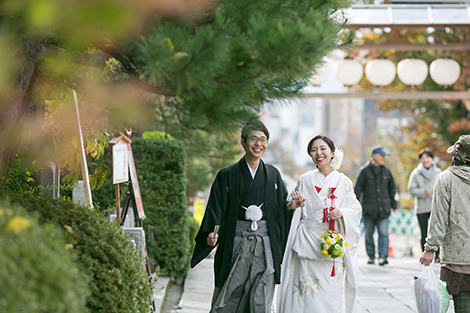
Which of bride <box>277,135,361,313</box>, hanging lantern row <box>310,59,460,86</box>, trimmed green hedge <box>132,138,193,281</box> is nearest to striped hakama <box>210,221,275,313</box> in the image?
bride <box>277,135,361,313</box>

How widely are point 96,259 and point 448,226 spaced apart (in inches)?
118

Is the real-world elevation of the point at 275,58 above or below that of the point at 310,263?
above

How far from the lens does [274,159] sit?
68.6m

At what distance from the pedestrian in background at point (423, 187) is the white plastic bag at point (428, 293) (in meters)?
4.66

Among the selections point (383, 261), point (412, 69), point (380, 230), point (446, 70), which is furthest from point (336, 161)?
point (446, 70)

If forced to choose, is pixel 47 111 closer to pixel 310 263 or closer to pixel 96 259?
pixel 96 259

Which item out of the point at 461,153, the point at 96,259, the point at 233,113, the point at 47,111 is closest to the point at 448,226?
the point at 461,153

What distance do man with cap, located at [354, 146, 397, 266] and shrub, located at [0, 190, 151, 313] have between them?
6648 mm

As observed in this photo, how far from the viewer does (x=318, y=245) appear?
4703 millimetres

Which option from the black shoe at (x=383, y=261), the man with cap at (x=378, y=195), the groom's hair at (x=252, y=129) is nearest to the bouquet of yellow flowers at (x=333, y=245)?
the groom's hair at (x=252, y=129)

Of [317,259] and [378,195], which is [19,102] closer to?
[317,259]

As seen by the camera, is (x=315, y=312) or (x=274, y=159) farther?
(x=274, y=159)

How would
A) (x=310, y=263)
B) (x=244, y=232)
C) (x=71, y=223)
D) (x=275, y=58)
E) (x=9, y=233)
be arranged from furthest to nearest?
(x=310, y=263) < (x=244, y=232) < (x=71, y=223) < (x=275, y=58) < (x=9, y=233)

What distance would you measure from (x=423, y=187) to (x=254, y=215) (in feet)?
18.7
